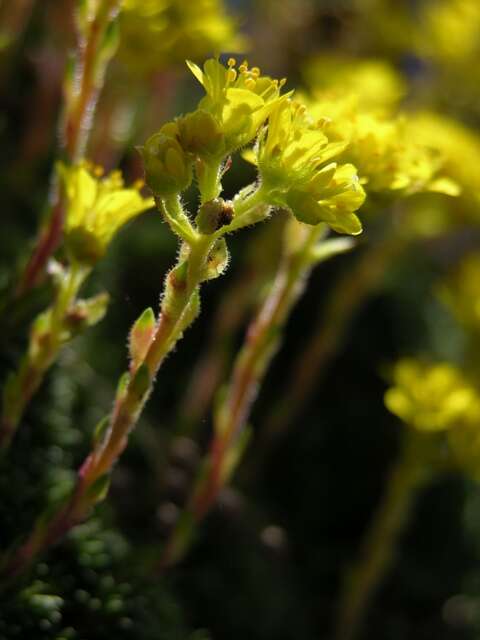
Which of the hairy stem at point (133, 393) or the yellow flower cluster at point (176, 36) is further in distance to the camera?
the yellow flower cluster at point (176, 36)

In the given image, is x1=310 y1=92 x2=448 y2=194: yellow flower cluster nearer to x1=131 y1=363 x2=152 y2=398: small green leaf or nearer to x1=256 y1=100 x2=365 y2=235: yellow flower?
x1=256 y1=100 x2=365 y2=235: yellow flower

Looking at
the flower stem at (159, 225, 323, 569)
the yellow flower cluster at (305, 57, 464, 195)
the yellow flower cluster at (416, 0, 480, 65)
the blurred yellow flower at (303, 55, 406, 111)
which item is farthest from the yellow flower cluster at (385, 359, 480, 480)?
the yellow flower cluster at (416, 0, 480, 65)

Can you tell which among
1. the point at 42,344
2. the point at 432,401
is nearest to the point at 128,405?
the point at 42,344

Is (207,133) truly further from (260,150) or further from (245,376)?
(245,376)

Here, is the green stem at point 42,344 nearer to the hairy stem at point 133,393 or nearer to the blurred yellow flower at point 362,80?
the hairy stem at point 133,393

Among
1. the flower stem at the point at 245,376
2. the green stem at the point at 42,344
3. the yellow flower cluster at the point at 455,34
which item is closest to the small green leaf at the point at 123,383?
the green stem at the point at 42,344
